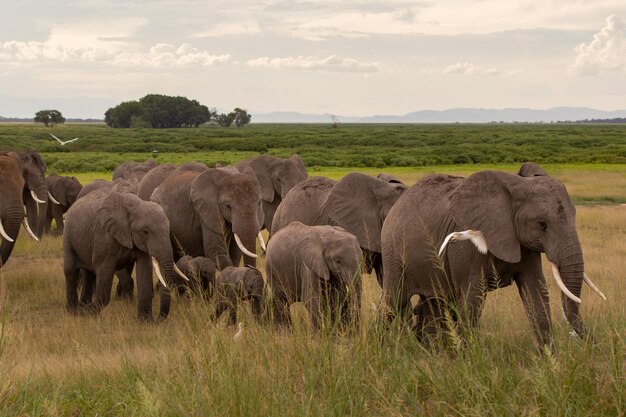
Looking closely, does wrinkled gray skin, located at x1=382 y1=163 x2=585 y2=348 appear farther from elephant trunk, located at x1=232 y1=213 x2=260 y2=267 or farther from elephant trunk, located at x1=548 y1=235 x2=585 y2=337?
elephant trunk, located at x1=232 y1=213 x2=260 y2=267

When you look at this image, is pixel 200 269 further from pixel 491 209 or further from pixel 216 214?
pixel 491 209

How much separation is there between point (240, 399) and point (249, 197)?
272 inches

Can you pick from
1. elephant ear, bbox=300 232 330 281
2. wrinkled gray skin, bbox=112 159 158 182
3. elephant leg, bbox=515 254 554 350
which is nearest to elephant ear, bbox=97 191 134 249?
elephant ear, bbox=300 232 330 281

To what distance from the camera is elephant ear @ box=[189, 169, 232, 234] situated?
37.9ft

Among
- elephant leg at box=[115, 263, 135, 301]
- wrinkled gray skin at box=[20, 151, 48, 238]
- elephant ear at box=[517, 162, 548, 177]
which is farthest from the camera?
wrinkled gray skin at box=[20, 151, 48, 238]

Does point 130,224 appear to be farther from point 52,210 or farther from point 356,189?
point 52,210

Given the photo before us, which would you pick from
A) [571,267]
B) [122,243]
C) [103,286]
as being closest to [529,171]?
[571,267]

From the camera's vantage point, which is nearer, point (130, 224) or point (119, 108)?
point (130, 224)

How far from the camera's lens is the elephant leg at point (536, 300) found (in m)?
6.77

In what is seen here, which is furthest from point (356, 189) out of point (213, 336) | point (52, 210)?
point (52, 210)

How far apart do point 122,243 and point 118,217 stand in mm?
340

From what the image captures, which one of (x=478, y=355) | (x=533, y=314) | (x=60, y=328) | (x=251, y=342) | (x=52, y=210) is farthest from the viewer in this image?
(x=52, y=210)

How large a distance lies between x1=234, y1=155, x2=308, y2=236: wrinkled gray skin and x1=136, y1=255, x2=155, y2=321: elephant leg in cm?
523

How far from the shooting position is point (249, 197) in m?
11.3
